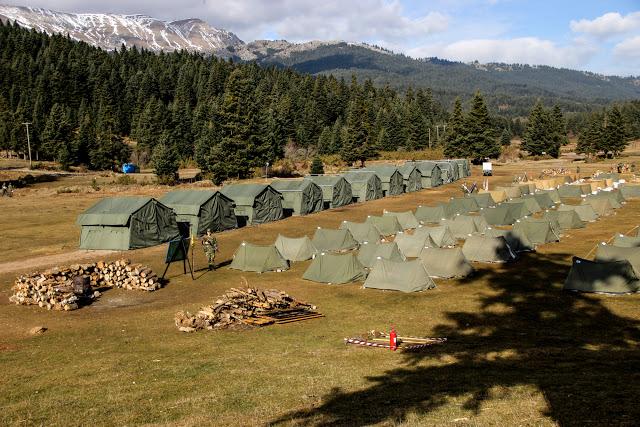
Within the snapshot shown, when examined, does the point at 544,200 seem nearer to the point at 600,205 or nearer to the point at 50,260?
the point at 600,205

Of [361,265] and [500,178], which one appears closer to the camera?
[361,265]

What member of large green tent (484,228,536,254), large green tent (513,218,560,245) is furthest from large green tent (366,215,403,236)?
large green tent (513,218,560,245)

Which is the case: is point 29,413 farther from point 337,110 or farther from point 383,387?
point 337,110

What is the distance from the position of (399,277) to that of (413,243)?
6.46 metres

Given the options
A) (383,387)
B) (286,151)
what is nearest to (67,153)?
(286,151)

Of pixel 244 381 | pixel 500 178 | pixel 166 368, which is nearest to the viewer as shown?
pixel 244 381

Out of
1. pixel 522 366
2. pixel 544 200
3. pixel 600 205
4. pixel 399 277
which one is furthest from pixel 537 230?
pixel 522 366

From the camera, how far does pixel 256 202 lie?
139 feet

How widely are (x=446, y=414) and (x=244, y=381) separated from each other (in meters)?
5.32

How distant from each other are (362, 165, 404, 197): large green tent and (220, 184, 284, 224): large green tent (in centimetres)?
1837

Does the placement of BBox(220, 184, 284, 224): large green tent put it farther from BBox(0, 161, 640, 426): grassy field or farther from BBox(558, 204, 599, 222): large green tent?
BBox(558, 204, 599, 222): large green tent

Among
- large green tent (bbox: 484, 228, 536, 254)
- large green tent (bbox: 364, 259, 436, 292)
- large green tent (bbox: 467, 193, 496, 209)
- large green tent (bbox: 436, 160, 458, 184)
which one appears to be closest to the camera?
large green tent (bbox: 364, 259, 436, 292)

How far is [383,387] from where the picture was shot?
12797 mm

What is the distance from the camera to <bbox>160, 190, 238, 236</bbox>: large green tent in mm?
37750
